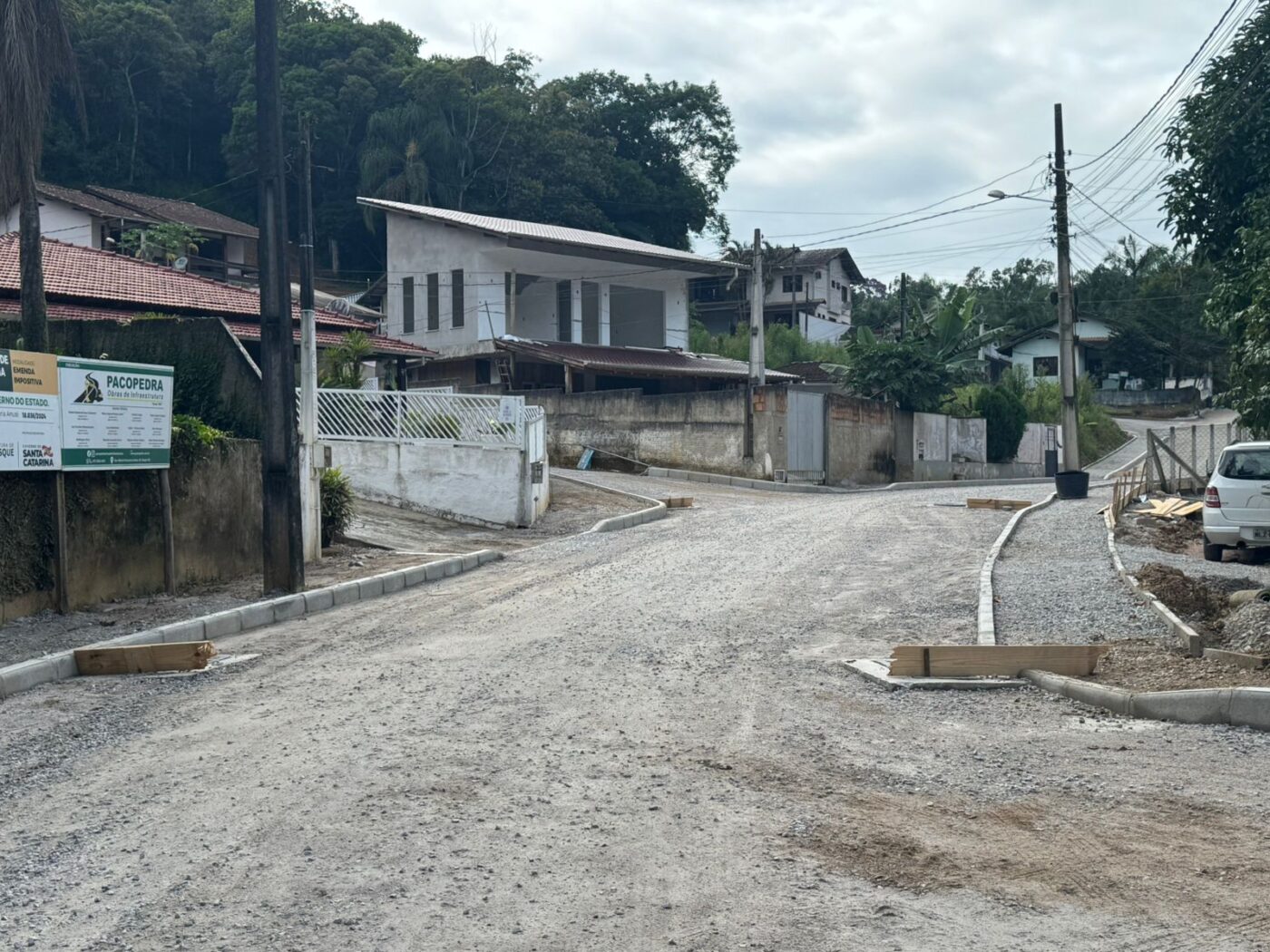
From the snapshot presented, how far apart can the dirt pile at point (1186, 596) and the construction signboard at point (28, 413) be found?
10.7m

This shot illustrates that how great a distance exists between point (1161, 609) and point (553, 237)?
35107 millimetres

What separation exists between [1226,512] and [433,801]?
1469 centimetres

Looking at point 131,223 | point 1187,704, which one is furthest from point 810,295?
point 1187,704

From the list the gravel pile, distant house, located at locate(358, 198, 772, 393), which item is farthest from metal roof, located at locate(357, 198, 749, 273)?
the gravel pile

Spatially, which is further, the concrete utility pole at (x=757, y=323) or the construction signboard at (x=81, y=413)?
the concrete utility pole at (x=757, y=323)

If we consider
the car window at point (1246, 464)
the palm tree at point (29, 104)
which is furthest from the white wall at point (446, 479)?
the car window at point (1246, 464)

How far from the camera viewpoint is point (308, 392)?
1886 cm

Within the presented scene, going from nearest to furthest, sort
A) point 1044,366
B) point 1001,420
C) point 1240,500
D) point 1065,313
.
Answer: point 1240,500 → point 1065,313 → point 1001,420 → point 1044,366

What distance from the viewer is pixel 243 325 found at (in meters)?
27.2

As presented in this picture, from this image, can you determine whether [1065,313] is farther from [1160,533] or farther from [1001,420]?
[1001,420]

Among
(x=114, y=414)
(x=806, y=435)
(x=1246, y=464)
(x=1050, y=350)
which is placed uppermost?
(x=1050, y=350)

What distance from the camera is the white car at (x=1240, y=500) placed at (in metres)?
17.2

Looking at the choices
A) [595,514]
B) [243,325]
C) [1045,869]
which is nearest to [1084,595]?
[1045,869]

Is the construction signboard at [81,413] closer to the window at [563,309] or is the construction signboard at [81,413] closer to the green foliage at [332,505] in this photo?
the green foliage at [332,505]
